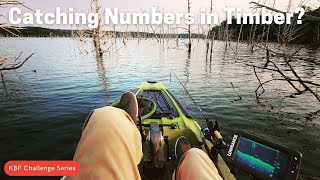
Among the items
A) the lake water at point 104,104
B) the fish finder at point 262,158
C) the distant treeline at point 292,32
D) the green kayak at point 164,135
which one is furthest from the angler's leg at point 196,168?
the lake water at point 104,104

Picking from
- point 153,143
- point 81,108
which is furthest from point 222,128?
point 81,108

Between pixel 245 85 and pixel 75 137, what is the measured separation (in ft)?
39.3

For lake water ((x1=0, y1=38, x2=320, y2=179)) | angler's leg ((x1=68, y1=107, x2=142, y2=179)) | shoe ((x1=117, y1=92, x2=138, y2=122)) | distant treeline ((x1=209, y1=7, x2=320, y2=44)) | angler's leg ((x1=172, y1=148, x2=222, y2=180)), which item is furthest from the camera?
lake water ((x1=0, y1=38, x2=320, y2=179))

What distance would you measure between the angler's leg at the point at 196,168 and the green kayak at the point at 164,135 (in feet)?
6.70

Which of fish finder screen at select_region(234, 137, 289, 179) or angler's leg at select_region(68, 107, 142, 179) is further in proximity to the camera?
fish finder screen at select_region(234, 137, 289, 179)

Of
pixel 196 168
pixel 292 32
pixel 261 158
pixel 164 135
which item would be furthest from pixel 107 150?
pixel 292 32

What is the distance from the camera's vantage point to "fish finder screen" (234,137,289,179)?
2.50 meters

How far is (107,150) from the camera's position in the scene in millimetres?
1640

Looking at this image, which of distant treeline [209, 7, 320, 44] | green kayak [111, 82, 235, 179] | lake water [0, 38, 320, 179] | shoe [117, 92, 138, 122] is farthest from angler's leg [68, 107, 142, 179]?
lake water [0, 38, 320, 179]

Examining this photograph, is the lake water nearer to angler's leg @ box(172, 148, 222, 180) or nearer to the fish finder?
angler's leg @ box(172, 148, 222, 180)

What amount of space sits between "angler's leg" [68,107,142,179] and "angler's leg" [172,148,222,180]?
0.41 m

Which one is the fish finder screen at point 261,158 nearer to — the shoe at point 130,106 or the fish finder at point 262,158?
the fish finder at point 262,158

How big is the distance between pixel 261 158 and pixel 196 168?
1303mm

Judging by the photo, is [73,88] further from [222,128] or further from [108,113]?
[108,113]
